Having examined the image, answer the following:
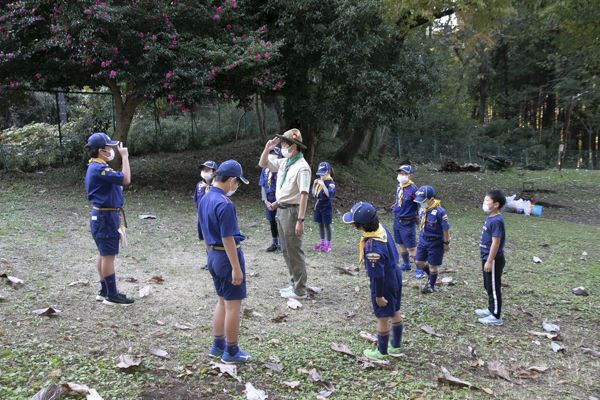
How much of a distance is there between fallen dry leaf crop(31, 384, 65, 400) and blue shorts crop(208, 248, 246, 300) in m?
1.42

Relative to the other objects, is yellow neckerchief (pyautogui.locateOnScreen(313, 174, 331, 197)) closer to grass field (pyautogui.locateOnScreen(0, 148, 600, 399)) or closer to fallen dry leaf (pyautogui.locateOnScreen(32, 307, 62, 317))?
grass field (pyautogui.locateOnScreen(0, 148, 600, 399))

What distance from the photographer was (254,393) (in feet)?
13.9

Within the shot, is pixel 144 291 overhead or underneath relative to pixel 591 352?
overhead

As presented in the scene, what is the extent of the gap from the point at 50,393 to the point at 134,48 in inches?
436

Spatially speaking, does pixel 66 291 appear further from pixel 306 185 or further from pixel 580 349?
pixel 580 349

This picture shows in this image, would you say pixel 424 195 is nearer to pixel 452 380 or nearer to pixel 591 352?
pixel 591 352

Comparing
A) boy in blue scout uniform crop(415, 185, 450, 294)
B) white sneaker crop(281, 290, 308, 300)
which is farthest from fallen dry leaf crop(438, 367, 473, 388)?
boy in blue scout uniform crop(415, 185, 450, 294)

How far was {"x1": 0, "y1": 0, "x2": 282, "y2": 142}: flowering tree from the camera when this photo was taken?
12.7 meters

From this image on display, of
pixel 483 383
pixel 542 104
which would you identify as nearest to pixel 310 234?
pixel 483 383

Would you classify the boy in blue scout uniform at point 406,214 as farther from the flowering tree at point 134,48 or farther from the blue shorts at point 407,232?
→ the flowering tree at point 134,48

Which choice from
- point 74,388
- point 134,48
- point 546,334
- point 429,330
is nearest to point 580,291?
point 546,334

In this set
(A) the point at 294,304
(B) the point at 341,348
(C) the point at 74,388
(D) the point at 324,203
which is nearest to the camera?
(C) the point at 74,388

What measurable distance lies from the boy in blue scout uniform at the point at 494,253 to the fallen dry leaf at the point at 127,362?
399cm

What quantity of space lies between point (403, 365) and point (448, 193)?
1634cm
